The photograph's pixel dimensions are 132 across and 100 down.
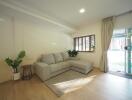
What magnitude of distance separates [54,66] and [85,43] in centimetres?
274

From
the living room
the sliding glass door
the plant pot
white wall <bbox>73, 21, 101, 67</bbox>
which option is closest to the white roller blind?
the living room

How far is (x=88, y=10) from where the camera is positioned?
3.26 meters

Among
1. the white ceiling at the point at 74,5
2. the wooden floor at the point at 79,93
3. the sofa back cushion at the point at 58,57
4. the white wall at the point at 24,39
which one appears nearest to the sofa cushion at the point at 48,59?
the sofa back cushion at the point at 58,57

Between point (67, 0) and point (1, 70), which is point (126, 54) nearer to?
point (67, 0)

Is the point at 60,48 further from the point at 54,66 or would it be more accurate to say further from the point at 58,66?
the point at 54,66

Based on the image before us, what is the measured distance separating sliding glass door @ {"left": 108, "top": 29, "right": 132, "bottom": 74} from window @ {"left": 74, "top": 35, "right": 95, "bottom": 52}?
3.39ft

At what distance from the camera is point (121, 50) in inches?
149

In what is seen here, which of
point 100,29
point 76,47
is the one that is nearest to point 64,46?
point 76,47

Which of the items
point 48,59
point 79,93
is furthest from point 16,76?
point 79,93

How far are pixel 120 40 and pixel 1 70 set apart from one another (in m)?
5.05

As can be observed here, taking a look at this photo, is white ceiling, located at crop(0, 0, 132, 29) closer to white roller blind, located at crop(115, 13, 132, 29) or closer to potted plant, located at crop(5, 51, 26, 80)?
white roller blind, located at crop(115, 13, 132, 29)

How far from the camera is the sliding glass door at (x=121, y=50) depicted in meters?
3.45

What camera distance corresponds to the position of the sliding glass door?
11.3 feet

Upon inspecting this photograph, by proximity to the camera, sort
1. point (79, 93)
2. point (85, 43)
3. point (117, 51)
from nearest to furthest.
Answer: point (79, 93), point (117, 51), point (85, 43)
